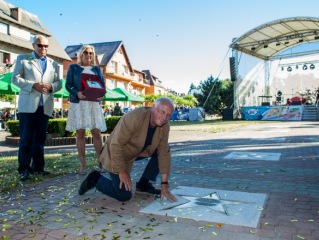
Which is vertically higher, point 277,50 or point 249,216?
point 277,50

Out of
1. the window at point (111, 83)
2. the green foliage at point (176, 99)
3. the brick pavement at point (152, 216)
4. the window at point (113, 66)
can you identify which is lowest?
the brick pavement at point (152, 216)

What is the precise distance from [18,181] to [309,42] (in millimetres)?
30350

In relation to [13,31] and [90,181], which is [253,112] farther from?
[90,181]

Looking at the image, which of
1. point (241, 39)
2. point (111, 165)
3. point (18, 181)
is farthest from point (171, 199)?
point (241, 39)

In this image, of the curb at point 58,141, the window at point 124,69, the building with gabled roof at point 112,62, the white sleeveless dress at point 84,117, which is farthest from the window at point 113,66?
the white sleeveless dress at point 84,117

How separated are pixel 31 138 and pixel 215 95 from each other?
88.6 feet

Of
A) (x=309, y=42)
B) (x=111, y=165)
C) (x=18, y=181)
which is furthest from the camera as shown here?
(x=309, y=42)

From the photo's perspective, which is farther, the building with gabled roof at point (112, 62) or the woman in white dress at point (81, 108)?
the building with gabled roof at point (112, 62)

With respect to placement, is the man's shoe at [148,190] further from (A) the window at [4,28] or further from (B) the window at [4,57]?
(A) the window at [4,28]

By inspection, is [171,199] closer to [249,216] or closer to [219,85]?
[249,216]

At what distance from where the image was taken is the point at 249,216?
2.79 metres

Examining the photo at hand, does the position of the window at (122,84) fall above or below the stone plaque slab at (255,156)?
Answer: above

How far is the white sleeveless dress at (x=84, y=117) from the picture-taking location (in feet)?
14.8

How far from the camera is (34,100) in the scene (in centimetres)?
429
